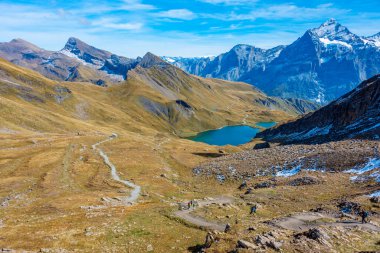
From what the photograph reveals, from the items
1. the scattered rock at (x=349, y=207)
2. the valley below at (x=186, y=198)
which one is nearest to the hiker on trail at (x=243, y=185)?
the valley below at (x=186, y=198)

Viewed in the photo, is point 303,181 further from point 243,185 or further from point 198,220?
point 198,220

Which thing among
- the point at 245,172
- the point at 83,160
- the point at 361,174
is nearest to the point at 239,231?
the point at 361,174

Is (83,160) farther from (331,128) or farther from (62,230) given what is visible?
(331,128)

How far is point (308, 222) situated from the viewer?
3991cm

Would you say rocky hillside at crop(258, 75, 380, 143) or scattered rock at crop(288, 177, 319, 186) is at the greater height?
rocky hillside at crop(258, 75, 380, 143)

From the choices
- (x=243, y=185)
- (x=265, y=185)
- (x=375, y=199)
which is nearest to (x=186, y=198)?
(x=243, y=185)

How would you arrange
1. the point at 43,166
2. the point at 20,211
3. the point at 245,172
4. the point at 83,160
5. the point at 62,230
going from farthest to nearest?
1. the point at 83,160
2. the point at 43,166
3. the point at 245,172
4. the point at 20,211
5. the point at 62,230

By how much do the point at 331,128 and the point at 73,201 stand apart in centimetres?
12584

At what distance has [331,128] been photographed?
500ft

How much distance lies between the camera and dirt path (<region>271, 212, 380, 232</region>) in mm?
37469

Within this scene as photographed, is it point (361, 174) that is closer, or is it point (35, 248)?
point (35, 248)

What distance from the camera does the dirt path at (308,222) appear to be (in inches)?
1475

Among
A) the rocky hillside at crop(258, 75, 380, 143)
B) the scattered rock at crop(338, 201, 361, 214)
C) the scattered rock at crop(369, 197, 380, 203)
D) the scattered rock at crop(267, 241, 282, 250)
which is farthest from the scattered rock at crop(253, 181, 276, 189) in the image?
the rocky hillside at crop(258, 75, 380, 143)

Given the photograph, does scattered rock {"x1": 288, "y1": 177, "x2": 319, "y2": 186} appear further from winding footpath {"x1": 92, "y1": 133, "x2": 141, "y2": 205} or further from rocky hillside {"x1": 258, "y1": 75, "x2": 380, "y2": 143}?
rocky hillside {"x1": 258, "y1": 75, "x2": 380, "y2": 143}
